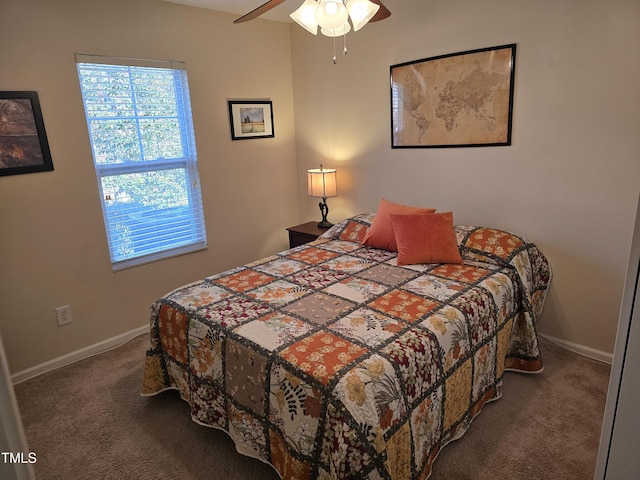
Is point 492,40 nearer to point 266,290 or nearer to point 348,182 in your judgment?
point 348,182

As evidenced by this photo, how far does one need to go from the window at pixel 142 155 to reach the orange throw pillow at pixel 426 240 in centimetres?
175

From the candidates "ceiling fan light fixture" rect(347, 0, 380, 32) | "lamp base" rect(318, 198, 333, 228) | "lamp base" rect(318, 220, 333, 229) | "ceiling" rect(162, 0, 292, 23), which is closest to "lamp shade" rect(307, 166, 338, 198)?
"lamp base" rect(318, 198, 333, 228)

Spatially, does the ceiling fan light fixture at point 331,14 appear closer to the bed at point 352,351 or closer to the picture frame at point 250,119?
the bed at point 352,351

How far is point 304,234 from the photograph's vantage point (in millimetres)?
3598

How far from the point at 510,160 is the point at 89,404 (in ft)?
9.90

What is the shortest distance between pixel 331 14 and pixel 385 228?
1480 mm

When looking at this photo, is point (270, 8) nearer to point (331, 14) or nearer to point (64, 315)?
point (331, 14)

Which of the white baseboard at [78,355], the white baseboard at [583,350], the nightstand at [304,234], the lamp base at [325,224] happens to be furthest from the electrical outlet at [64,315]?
the white baseboard at [583,350]

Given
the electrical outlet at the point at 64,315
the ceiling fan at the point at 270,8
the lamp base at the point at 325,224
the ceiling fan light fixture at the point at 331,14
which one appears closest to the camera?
the ceiling fan light fixture at the point at 331,14

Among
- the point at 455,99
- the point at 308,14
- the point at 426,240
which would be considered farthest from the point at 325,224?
the point at 308,14

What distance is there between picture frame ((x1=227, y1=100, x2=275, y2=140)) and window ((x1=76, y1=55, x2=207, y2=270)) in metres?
0.41

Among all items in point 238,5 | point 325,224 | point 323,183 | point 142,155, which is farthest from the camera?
point 325,224

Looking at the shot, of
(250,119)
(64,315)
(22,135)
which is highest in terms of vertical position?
(250,119)

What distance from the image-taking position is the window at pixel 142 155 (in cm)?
279
